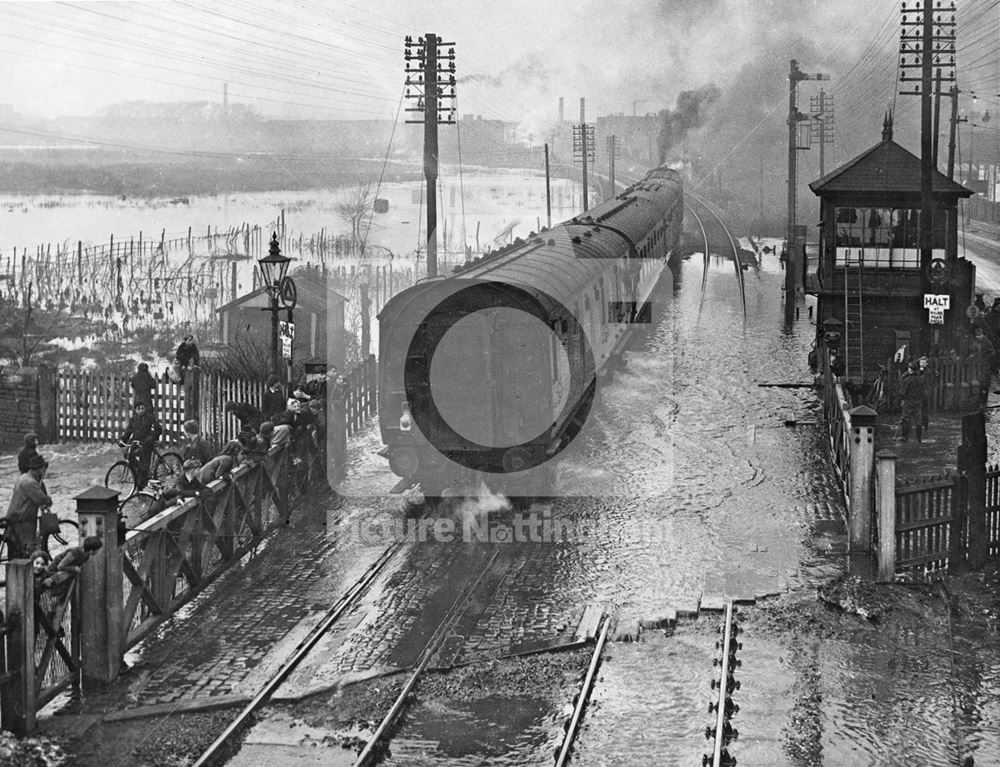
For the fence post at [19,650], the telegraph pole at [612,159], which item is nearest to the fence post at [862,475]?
the fence post at [19,650]

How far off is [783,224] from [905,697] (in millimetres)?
65713

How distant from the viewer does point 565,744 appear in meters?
8.59

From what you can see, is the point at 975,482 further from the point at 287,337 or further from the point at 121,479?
the point at 121,479

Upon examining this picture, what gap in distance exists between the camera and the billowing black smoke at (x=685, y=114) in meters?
67.9

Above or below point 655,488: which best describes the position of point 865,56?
above

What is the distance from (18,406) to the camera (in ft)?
66.0

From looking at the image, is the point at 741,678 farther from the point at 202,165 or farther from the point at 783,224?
the point at 202,165

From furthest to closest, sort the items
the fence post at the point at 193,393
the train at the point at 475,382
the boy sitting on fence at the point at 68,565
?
1. the fence post at the point at 193,393
2. the train at the point at 475,382
3. the boy sitting on fence at the point at 68,565

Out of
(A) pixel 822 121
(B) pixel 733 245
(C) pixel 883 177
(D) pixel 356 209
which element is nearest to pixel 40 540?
(C) pixel 883 177

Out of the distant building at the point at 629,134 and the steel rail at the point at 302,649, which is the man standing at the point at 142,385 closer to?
the steel rail at the point at 302,649

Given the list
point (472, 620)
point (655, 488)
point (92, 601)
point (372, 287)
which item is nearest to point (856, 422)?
point (655, 488)

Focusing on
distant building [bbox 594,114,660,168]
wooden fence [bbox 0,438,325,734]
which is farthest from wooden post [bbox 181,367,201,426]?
distant building [bbox 594,114,660,168]

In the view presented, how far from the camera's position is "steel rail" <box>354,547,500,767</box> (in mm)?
8539

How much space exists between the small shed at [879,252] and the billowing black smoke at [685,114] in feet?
144
